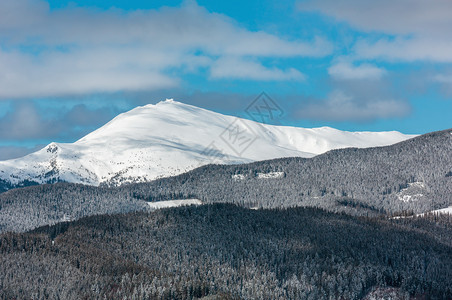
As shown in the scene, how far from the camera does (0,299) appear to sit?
169 metres

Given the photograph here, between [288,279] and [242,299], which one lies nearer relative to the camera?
[242,299]

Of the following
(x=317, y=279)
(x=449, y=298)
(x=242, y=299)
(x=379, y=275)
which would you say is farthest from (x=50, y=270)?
(x=449, y=298)

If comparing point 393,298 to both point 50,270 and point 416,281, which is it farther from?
point 50,270

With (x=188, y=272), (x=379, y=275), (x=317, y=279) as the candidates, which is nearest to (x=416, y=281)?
(x=379, y=275)

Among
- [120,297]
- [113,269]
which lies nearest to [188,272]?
[113,269]

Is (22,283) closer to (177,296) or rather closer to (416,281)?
(177,296)

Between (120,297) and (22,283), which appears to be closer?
(120,297)

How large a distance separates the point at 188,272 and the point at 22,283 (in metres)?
48.2

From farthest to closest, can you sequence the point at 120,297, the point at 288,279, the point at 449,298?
the point at 288,279 < the point at 449,298 < the point at 120,297

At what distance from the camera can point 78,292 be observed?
567 feet

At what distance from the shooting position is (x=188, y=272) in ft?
645

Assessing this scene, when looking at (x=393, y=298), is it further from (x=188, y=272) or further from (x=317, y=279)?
(x=188, y=272)

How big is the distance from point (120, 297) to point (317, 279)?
194 feet

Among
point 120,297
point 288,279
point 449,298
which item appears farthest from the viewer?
point 288,279
